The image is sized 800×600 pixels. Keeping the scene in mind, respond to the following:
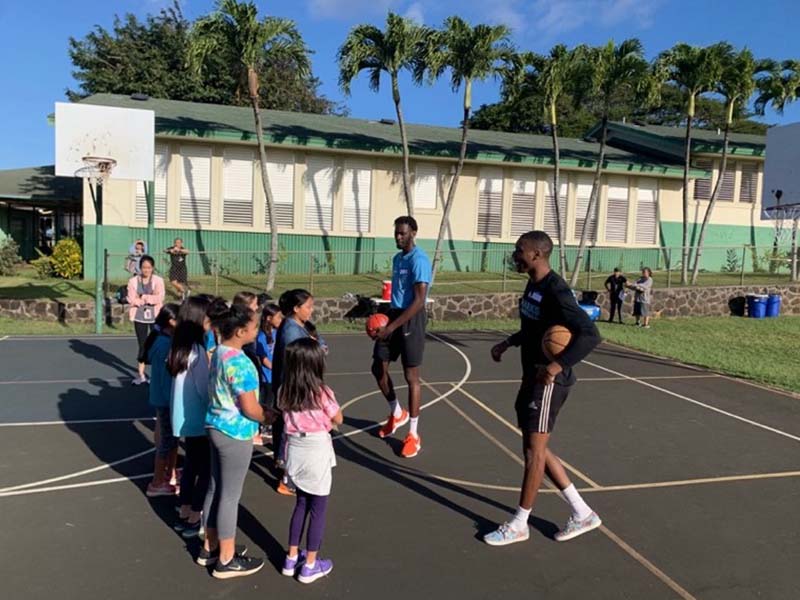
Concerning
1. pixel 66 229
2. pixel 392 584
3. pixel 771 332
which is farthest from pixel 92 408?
pixel 66 229

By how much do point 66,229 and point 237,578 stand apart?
2869 cm

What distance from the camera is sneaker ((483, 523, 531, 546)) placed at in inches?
166

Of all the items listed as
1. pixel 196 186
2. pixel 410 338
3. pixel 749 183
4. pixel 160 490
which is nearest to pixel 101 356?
pixel 160 490

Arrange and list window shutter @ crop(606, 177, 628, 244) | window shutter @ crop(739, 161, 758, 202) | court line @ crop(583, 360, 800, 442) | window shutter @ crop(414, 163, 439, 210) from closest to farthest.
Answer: court line @ crop(583, 360, 800, 442), window shutter @ crop(414, 163, 439, 210), window shutter @ crop(606, 177, 628, 244), window shutter @ crop(739, 161, 758, 202)

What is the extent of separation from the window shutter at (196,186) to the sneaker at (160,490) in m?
16.5

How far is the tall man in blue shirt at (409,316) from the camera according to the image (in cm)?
589

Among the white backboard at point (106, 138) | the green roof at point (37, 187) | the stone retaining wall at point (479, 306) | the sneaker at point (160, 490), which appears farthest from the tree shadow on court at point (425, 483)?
the green roof at point (37, 187)

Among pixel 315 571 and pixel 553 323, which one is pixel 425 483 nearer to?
pixel 315 571

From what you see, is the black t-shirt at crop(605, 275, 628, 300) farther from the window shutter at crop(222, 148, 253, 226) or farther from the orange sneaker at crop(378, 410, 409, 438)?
the orange sneaker at crop(378, 410, 409, 438)

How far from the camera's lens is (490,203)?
23.4 m

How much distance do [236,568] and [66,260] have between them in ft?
60.3

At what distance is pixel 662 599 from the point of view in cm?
361

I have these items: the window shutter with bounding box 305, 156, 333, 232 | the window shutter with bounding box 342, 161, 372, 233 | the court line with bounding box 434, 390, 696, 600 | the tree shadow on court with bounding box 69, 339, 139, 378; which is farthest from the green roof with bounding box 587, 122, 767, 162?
the court line with bounding box 434, 390, 696, 600

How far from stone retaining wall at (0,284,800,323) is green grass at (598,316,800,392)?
0.70 m
